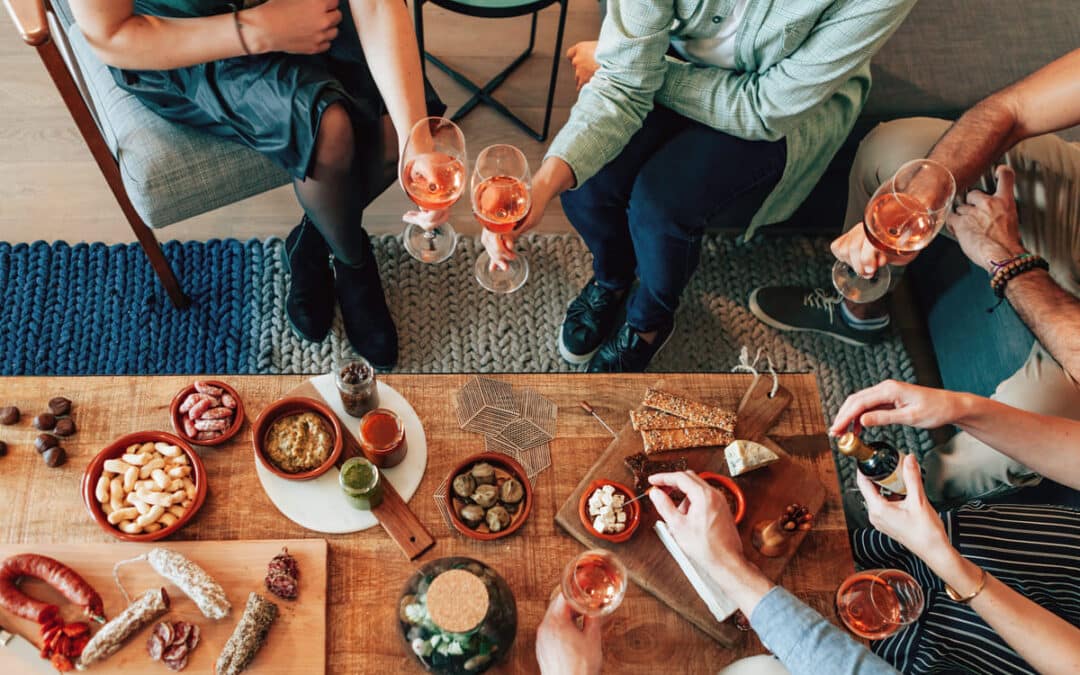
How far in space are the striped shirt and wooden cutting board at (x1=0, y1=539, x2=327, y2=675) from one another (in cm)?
105

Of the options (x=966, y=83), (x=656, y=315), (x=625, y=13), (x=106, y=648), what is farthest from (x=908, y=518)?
(x=966, y=83)

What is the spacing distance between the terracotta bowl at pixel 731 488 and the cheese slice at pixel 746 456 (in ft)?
0.09

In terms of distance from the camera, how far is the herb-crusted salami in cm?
132

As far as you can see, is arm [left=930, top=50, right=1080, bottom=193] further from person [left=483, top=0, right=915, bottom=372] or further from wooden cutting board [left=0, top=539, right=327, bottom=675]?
wooden cutting board [left=0, top=539, right=327, bottom=675]

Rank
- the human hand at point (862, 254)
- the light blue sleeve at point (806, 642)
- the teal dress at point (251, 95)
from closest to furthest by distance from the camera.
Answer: the light blue sleeve at point (806, 642) → the human hand at point (862, 254) → the teal dress at point (251, 95)

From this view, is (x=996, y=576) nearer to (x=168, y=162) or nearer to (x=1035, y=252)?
(x=1035, y=252)

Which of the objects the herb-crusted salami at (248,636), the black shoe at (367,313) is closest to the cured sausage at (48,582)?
the herb-crusted salami at (248,636)

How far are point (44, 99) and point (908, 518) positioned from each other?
8.66 ft

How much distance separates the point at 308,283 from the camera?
7.14ft

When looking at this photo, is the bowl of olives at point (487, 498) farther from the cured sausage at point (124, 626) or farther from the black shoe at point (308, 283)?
the black shoe at point (308, 283)

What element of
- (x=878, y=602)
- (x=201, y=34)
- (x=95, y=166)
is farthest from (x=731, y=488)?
(x=95, y=166)

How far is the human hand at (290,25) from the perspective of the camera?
66.4 inches

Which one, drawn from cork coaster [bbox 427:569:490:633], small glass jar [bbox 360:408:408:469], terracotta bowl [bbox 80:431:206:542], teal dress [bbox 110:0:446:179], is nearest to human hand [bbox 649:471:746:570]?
cork coaster [bbox 427:569:490:633]

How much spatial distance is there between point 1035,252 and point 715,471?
38.1 inches
